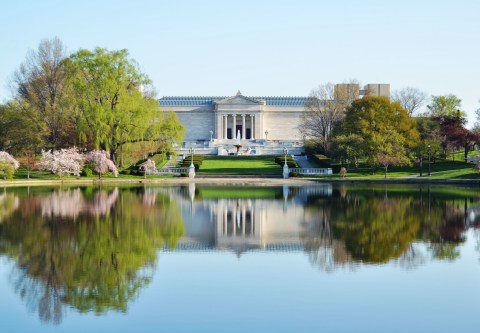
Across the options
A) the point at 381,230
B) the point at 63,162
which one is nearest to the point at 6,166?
the point at 63,162

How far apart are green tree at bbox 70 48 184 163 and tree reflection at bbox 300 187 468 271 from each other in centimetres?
2688

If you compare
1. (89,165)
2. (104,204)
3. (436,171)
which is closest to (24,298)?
(104,204)

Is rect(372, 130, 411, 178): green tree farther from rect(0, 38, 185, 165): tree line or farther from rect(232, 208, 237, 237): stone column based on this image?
rect(232, 208, 237, 237): stone column

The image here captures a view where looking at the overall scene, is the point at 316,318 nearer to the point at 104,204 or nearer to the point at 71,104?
the point at 104,204

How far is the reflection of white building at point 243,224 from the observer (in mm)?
20438

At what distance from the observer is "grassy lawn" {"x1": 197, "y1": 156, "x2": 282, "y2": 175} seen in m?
69.3

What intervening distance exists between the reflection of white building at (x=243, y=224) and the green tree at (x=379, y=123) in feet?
101

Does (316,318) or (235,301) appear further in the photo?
(235,301)

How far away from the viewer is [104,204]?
3325cm

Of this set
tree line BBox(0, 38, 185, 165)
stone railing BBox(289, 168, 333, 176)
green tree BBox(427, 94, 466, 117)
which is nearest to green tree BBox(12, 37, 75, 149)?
tree line BBox(0, 38, 185, 165)

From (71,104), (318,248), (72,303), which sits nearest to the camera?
(72,303)

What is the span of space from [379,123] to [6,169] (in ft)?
110

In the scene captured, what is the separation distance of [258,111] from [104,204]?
9063cm

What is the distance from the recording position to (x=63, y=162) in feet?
191
